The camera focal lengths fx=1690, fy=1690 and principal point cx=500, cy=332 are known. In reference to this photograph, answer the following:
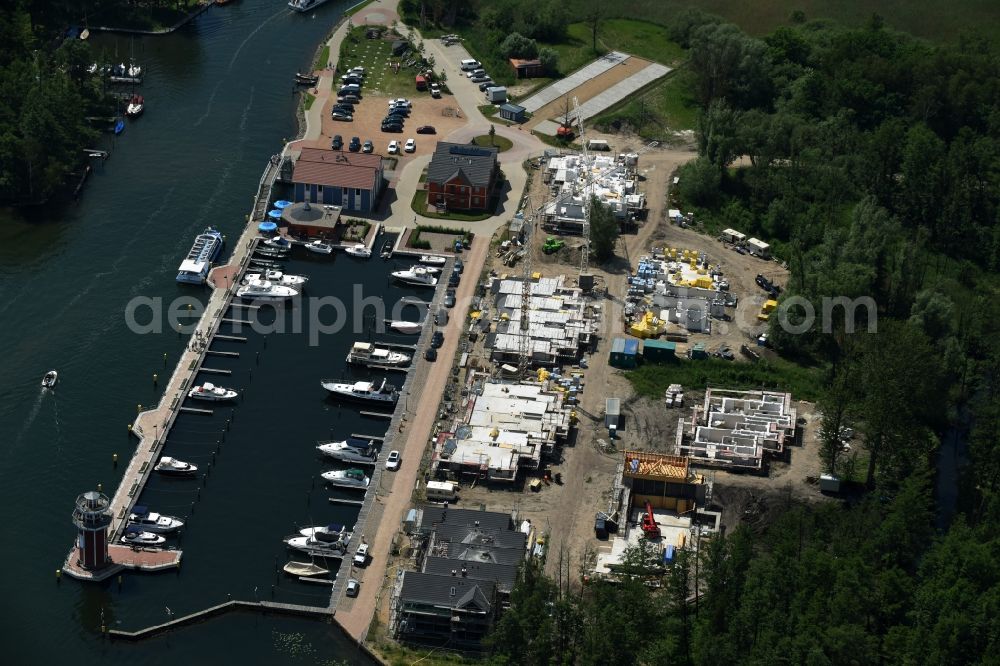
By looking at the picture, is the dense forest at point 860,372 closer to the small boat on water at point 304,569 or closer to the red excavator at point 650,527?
the red excavator at point 650,527

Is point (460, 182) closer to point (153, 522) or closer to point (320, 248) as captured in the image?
point (320, 248)

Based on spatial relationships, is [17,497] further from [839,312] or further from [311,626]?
[839,312]

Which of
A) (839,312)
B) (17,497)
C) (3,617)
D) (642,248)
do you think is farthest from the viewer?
(642,248)

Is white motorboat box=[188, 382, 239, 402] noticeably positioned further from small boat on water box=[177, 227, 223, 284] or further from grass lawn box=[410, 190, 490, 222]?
grass lawn box=[410, 190, 490, 222]

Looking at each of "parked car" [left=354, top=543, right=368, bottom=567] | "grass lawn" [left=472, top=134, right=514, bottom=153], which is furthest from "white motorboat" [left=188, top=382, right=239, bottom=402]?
"grass lawn" [left=472, top=134, right=514, bottom=153]

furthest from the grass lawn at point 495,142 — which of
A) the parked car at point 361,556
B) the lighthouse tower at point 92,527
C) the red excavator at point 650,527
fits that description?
the lighthouse tower at point 92,527

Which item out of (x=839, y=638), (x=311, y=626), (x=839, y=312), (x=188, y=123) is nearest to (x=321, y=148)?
(x=188, y=123)
